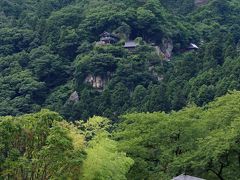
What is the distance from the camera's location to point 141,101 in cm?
5212

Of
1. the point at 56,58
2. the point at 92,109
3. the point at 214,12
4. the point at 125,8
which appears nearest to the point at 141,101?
the point at 92,109

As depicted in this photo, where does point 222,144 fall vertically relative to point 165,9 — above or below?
above

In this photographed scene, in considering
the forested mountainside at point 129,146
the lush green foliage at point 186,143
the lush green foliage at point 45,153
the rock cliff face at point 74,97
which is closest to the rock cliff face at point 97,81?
the rock cliff face at point 74,97

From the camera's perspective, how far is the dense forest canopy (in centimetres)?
2377

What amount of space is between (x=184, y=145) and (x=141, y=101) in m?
22.2

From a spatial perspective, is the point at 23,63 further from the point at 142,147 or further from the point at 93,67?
the point at 142,147

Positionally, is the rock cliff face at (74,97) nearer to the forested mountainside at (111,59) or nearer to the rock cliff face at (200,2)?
the forested mountainside at (111,59)

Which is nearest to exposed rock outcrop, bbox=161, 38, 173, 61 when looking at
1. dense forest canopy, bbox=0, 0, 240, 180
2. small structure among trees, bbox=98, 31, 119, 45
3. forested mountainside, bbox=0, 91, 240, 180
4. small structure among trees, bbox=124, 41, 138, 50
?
dense forest canopy, bbox=0, 0, 240, 180

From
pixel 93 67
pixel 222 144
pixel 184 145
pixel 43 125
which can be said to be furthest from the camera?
pixel 93 67

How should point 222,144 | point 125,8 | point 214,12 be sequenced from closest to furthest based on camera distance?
point 222,144 → point 125,8 → point 214,12

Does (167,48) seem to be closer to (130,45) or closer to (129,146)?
(130,45)

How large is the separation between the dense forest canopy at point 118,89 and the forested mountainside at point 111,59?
0.13 m

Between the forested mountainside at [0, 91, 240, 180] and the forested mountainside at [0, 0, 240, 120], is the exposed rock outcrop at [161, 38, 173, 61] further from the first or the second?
the forested mountainside at [0, 91, 240, 180]

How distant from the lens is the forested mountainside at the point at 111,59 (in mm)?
52031
